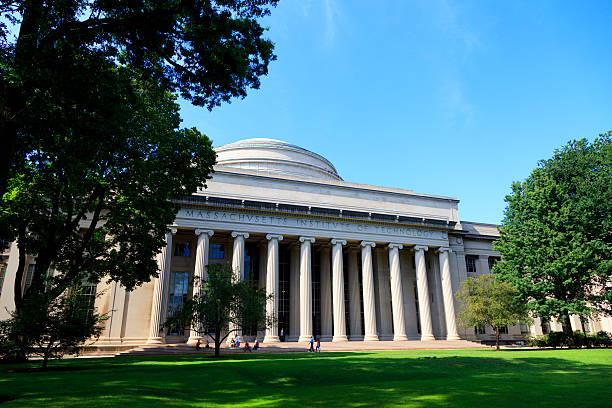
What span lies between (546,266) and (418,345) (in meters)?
12.9

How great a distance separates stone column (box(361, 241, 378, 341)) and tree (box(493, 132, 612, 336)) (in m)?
12.5

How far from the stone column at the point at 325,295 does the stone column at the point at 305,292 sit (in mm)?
4386

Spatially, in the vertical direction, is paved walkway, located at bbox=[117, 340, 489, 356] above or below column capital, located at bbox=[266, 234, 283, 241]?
below

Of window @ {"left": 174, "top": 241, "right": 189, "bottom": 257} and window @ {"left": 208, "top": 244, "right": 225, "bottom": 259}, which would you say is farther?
window @ {"left": 208, "top": 244, "right": 225, "bottom": 259}

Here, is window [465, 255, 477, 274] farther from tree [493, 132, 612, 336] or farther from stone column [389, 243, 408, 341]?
tree [493, 132, 612, 336]

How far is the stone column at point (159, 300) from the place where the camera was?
3084 cm

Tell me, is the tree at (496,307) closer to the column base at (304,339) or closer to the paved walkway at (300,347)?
the paved walkway at (300,347)

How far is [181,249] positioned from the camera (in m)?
38.1

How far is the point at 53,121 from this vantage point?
35.4 feet

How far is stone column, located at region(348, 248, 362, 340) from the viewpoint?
39.8 m

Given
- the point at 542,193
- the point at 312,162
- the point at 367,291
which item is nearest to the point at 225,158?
the point at 312,162

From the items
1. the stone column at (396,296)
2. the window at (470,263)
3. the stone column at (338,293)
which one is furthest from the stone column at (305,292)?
the window at (470,263)

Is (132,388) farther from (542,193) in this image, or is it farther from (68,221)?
(542,193)

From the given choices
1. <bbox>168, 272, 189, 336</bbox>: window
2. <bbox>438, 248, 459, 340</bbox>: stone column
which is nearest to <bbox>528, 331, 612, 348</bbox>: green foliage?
<bbox>438, 248, 459, 340</bbox>: stone column
